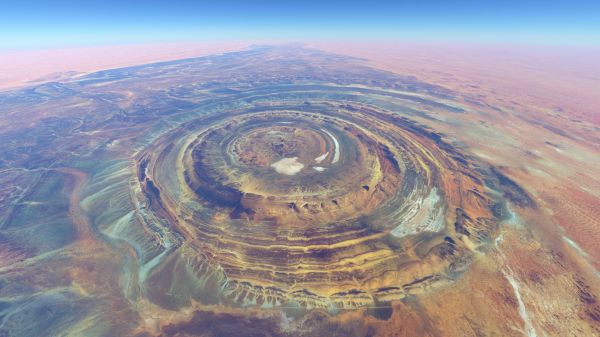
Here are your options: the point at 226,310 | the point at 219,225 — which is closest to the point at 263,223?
the point at 219,225

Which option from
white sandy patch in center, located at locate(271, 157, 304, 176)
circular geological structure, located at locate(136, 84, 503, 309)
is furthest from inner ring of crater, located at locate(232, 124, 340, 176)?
circular geological structure, located at locate(136, 84, 503, 309)

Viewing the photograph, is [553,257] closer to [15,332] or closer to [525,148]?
[525,148]

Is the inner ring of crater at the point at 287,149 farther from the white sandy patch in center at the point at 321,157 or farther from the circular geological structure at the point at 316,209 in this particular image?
the circular geological structure at the point at 316,209

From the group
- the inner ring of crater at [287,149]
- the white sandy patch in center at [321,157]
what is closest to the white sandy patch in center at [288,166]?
the inner ring of crater at [287,149]

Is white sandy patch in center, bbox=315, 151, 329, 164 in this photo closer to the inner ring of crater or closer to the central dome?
the inner ring of crater

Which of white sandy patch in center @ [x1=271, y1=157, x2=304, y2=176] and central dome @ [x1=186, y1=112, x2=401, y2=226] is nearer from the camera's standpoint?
central dome @ [x1=186, y1=112, x2=401, y2=226]

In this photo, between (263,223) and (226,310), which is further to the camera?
(263,223)

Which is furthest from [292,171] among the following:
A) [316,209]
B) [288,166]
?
[316,209]

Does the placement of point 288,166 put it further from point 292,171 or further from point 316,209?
point 316,209
